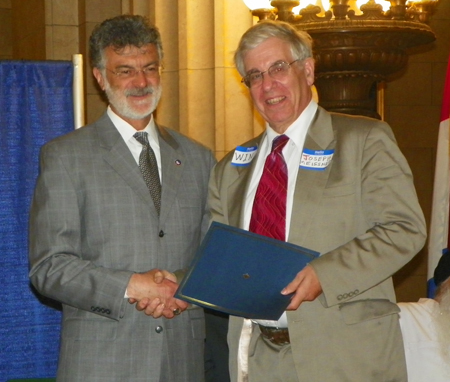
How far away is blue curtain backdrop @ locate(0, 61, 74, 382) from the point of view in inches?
167

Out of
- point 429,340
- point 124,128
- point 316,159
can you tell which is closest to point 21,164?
point 124,128

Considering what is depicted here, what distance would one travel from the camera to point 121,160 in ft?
11.7

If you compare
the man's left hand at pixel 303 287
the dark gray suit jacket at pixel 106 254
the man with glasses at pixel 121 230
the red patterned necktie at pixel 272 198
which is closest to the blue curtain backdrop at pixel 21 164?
the man with glasses at pixel 121 230

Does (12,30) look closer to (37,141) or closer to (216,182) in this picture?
(37,141)

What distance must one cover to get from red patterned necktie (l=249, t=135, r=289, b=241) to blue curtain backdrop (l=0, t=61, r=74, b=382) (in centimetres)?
133

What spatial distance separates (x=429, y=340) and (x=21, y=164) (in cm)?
206

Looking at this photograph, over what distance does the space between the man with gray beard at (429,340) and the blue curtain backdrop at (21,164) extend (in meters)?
1.79

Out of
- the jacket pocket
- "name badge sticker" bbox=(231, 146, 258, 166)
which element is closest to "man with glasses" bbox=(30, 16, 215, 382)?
"name badge sticker" bbox=(231, 146, 258, 166)

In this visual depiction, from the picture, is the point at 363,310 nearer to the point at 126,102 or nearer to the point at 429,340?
the point at 429,340

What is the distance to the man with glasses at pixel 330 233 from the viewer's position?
3047 millimetres

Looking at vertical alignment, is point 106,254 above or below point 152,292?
above

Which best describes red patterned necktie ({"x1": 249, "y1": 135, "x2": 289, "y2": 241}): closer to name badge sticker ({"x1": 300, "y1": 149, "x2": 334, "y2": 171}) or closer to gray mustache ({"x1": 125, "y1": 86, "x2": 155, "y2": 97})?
name badge sticker ({"x1": 300, "y1": 149, "x2": 334, "y2": 171})

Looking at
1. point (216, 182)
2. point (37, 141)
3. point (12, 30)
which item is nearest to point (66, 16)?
point (12, 30)

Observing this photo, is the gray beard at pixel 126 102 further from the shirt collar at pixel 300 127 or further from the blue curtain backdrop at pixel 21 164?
the blue curtain backdrop at pixel 21 164
